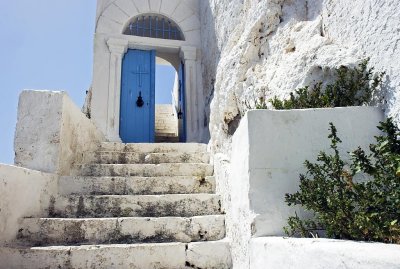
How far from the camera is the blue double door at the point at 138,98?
756cm

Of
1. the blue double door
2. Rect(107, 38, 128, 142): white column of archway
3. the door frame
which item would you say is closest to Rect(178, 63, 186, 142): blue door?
the blue double door

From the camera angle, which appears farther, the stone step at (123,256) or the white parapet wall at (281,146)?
the stone step at (123,256)

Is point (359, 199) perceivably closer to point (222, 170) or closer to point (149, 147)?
point (222, 170)

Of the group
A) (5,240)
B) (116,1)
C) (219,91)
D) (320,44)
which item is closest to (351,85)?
(320,44)

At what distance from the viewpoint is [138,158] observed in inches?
174

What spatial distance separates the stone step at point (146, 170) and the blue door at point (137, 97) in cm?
350

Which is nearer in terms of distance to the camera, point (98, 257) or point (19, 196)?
point (98, 257)

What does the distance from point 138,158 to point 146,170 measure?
0.50 m

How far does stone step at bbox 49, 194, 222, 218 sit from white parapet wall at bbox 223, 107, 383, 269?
1116mm

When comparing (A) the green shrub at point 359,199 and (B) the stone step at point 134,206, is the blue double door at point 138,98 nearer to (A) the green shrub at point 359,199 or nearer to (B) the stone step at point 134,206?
(B) the stone step at point 134,206

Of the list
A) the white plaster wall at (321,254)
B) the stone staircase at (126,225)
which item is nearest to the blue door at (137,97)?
the stone staircase at (126,225)

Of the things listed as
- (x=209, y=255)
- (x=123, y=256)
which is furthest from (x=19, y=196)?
(x=209, y=255)

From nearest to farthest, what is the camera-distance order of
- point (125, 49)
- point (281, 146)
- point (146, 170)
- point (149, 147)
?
point (281, 146), point (146, 170), point (149, 147), point (125, 49)

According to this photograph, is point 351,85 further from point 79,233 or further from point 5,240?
point 5,240
